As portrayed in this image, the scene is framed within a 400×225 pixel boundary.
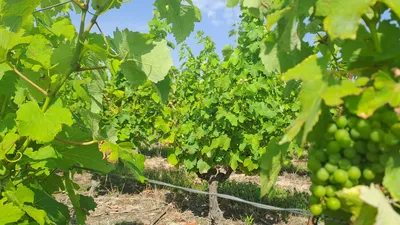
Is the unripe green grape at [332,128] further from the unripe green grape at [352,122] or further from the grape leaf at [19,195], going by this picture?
the grape leaf at [19,195]

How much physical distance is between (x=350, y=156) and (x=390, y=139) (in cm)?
9

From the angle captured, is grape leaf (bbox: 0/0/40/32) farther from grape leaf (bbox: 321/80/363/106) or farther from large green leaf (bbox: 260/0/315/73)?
grape leaf (bbox: 321/80/363/106)

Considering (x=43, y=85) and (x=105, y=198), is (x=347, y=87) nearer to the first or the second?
(x=43, y=85)

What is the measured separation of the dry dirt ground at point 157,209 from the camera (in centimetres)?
625

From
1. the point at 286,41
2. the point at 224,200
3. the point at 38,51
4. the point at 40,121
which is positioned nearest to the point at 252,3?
the point at 286,41

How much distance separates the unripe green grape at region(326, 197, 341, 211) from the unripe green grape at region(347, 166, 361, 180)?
0.06 metres

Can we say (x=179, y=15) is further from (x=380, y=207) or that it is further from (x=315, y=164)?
(x=380, y=207)

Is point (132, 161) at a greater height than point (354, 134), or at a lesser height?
lesser

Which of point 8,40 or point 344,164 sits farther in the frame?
point 8,40

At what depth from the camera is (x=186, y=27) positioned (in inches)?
73.3

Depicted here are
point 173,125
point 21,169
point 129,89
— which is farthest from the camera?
point 129,89

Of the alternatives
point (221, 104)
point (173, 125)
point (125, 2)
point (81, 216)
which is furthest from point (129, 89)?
point (125, 2)

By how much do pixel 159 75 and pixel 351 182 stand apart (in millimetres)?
955

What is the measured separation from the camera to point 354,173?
2.89 feet
